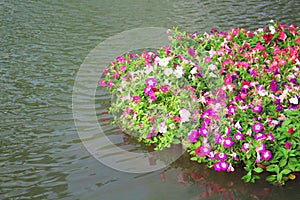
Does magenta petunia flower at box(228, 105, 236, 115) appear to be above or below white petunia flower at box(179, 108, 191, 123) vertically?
above

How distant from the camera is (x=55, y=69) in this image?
Result: 7285 millimetres

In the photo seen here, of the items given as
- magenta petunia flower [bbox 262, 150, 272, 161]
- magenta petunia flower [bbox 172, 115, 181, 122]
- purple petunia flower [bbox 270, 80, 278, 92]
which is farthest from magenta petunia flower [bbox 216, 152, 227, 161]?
purple petunia flower [bbox 270, 80, 278, 92]

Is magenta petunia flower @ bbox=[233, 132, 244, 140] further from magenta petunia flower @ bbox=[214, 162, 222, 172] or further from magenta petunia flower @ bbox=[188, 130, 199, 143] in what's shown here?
A: magenta petunia flower @ bbox=[188, 130, 199, 143]

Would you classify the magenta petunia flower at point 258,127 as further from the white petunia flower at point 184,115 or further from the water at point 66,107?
the white petunia flower at point 184,115

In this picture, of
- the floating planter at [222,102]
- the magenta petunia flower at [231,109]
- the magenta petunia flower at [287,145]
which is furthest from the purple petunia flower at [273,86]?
the magenta petunia flower at [287,145]

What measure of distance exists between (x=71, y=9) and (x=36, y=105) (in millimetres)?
7176

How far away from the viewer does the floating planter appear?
13.1 ft

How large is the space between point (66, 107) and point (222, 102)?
2396mm

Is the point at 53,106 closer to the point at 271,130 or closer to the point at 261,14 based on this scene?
the point at 271,130

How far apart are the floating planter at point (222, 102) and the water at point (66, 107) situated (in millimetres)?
238

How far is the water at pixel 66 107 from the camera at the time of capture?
12.8 ft

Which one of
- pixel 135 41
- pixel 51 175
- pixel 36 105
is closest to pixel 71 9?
pixel 135 41

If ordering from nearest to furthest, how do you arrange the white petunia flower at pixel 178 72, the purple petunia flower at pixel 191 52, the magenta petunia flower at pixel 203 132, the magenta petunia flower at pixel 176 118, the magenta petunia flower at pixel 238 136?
the magenta petunia flower at pixel 238 136 < the magenta petunia flower at pixel 203 132 < the magenta petunia flower at pixel 176 118 < the white petunia flower at pixel 178 72 < the purple petunia flower at pixel 191 52

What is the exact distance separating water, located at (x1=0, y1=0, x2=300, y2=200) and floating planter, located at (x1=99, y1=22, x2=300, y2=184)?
238 mm
